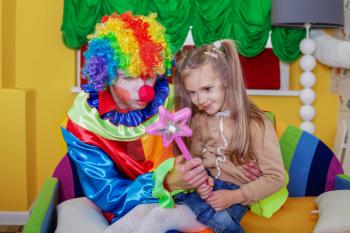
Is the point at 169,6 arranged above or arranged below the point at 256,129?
above

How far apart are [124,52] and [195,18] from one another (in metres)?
1.97

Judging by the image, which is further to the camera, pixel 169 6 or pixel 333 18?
pixel 169 6

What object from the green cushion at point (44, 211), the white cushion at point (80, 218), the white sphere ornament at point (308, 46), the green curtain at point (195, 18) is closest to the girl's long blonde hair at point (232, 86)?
the white cushion at point (80, 218)

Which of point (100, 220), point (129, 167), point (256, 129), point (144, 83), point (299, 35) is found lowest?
point (100, 220)

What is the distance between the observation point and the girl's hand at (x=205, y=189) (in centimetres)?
152

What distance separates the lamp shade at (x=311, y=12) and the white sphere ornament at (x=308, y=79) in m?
0.40

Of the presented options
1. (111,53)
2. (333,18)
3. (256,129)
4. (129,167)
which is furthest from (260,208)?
(333,18)

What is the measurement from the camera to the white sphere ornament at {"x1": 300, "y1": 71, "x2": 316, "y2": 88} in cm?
350

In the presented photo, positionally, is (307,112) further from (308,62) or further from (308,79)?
(308,62)

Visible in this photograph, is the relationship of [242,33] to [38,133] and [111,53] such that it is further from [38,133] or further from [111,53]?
[111,53]

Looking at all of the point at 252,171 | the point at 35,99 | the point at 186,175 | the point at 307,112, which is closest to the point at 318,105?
the point at 307,112

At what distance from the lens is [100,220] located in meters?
1.67

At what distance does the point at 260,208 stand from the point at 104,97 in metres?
0.70

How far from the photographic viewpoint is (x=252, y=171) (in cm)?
164
